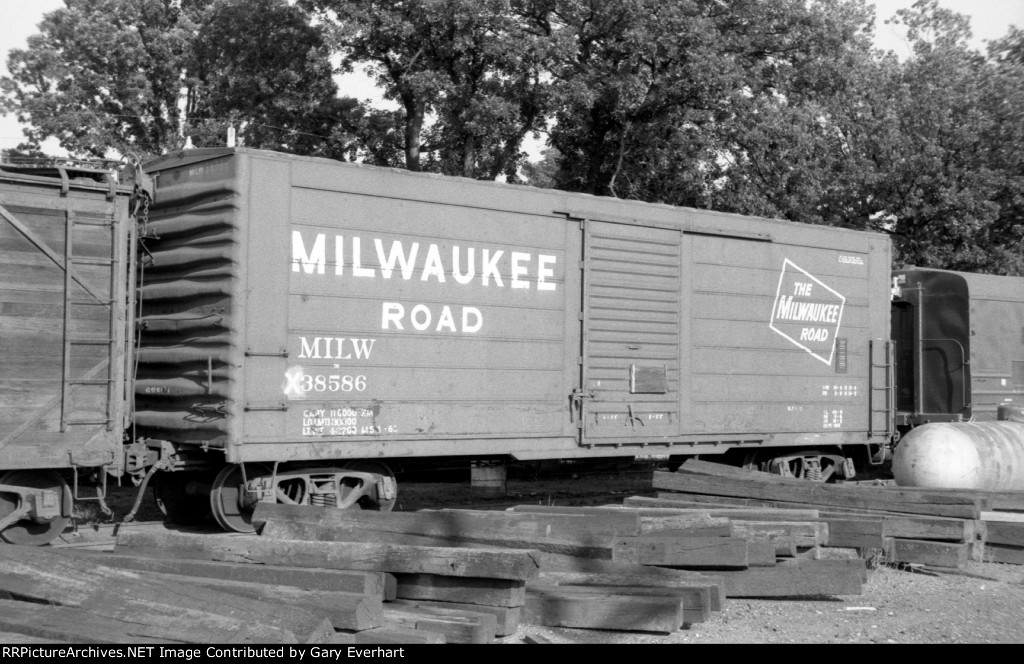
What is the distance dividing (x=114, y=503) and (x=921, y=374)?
11.9 meters

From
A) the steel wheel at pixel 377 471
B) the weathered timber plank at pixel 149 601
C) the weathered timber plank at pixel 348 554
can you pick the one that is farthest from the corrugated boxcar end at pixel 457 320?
the weathered timber plank at pixel 149 601

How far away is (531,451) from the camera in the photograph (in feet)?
34.7

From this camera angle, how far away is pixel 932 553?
8523 mm

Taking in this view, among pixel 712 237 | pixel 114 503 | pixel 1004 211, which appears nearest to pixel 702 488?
pixel 712 237

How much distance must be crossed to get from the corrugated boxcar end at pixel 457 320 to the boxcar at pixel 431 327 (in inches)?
0.8

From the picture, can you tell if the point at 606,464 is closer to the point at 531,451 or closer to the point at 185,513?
the point at 531,451

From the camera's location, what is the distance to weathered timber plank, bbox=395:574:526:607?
6.20 metres

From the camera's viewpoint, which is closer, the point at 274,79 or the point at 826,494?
the point at 826,494

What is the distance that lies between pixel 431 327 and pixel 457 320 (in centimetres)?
29

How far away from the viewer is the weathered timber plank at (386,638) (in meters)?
5.49

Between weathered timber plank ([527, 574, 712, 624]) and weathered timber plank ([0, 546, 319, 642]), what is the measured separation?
180 centimetres

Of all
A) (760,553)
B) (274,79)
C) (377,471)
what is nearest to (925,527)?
(760,553)

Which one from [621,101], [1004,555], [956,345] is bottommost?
[1004,555]

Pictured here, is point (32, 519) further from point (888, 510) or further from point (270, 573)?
point (888, 510)
